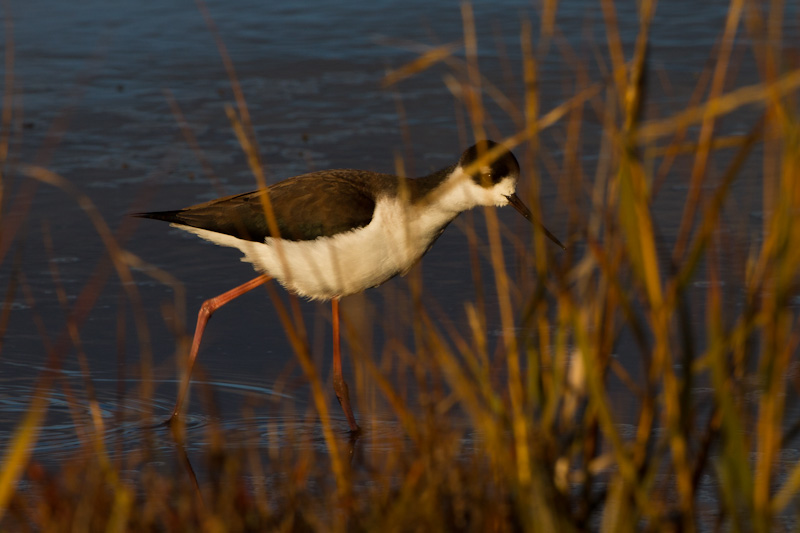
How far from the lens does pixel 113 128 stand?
898cm

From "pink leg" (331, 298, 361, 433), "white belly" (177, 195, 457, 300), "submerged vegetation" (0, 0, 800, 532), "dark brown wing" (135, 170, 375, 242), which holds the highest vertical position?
"dark brown wing" (135, 170, 375, 242)

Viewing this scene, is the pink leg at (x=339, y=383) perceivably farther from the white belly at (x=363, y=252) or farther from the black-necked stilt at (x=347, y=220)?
the white belly at (x=363, y=252)

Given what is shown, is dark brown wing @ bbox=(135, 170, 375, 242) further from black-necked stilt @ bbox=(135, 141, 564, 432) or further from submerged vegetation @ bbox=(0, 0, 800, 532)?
submerged vegetation @ bbox=(0, 0, 800, 532)

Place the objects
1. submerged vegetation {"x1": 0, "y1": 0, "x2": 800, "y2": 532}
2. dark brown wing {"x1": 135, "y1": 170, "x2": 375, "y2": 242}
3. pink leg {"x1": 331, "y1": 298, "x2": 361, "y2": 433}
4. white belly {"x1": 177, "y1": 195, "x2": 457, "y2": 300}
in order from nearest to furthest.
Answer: submerged vegetation {"x1": 0, "y1": 0, "x2": 800, "y2": 532}
pink leg {"x1": 331, "y1": 298, "x2": 361, "y2": 433}
white belly {"x1": 177, "y1": 195, "x2": 457, "y2": 300}
dark brown wing {"x1": 135, "y1": 170, "x2": 375, "y2": 242}

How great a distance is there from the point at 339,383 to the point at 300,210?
2.76ft

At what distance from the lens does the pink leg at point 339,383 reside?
5469 mm

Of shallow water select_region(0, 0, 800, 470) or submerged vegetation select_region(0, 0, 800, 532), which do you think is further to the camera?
shallow water select_region(0, 0, 800, 470)

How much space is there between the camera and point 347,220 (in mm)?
5715

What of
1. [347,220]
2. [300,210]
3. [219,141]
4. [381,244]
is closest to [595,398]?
[381,244]

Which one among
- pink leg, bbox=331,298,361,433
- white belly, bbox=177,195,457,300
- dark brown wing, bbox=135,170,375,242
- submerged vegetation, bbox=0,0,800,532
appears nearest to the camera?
submerged vegetation, bbox=0,0,800,532

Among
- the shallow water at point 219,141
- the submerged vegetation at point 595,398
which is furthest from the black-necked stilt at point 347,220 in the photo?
the submerged vegetation at point 595,398

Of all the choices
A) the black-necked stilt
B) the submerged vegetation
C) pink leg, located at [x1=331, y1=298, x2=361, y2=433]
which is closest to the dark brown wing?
the black-necked stilt

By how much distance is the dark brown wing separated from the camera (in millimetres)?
5742

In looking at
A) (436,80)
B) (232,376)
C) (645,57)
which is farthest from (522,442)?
(436,80)
